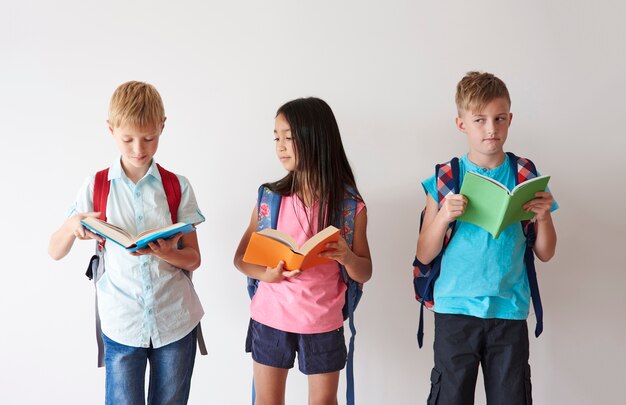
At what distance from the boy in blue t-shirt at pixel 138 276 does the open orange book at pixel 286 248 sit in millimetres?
226

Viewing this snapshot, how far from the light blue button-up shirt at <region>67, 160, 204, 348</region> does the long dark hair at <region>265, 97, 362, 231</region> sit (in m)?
0.43

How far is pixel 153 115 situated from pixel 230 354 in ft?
3.61

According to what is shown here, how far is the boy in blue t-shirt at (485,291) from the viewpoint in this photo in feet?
5.78

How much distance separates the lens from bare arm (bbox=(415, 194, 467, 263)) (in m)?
1.67

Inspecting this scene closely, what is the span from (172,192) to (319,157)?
0.47 m

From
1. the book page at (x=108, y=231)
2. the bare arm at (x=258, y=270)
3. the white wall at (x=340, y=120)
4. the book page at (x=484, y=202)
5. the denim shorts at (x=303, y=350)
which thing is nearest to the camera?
the book page at (x=108, y=231)

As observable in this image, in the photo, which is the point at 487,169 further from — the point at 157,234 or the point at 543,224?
the point at 157,234

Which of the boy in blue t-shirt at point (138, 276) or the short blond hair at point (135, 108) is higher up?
the short blond hair at point (135, 108)

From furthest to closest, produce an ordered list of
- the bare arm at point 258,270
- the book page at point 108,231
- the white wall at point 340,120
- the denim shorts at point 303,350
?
1. the white wall at point 340,120
2. the denim shorts at point 303,350
3. the bare arm at point 258,270
4. the book page at point 108,231

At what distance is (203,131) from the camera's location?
226 cm

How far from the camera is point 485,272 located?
1.76 metres

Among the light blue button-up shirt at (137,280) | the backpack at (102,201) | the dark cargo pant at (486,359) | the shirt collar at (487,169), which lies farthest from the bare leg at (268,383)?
the shirt collar at (487,169)

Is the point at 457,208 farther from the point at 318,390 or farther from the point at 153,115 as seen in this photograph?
the point at 153,115

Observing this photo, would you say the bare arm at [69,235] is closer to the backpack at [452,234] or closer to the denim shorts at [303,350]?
the denim shorts at [303,350]
